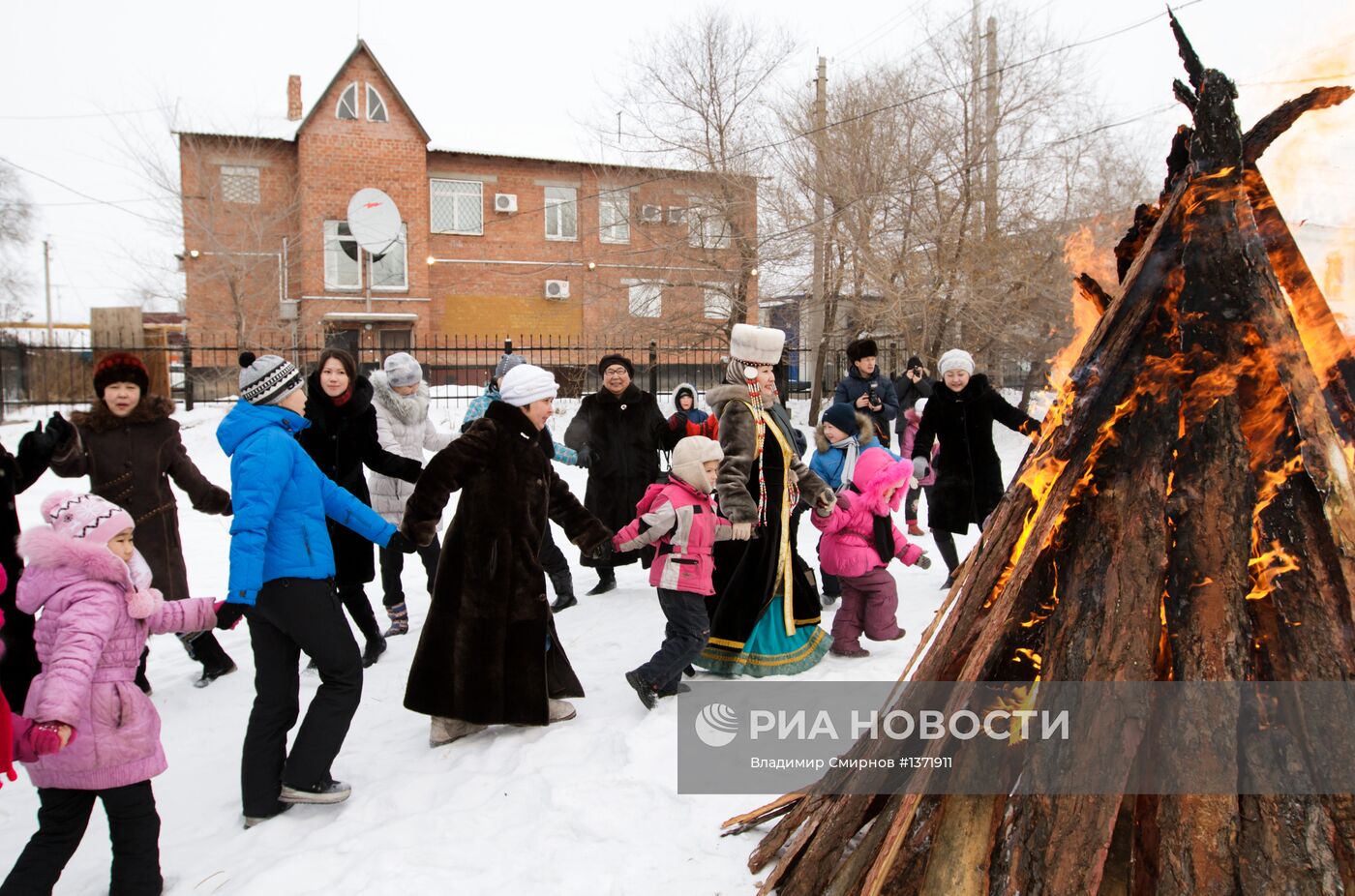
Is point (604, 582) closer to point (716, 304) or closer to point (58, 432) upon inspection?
point (58, 432)

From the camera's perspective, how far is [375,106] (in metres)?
25.1

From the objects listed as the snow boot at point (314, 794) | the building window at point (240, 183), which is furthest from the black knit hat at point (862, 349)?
the building window at point (240, 183)

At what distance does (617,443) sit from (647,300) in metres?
12.2

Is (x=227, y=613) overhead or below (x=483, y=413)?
below

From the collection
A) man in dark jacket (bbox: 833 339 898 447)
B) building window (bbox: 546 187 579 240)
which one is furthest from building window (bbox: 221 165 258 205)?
man in dark jacket (bbox: 833 339 898 447)

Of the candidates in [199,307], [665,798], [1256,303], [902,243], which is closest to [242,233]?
[199,307]

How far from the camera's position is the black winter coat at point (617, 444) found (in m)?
7.49

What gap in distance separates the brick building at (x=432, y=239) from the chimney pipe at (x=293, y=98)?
0.04 metres

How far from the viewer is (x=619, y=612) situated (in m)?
6.85

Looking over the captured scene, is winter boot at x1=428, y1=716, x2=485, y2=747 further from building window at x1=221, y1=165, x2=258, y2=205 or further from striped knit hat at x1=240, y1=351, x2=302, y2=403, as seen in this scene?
building window at x1=221, y1=165, x2=258, y2=205

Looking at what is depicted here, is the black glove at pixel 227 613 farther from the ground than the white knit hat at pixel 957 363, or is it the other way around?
the white knit hat at pixel 957 363

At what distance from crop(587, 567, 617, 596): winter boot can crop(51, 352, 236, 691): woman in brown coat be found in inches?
114

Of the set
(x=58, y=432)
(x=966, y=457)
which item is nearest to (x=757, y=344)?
(x=966, y=457)

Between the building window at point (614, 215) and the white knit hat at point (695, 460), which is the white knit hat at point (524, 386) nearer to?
the white knit hat at point (695, 460)
